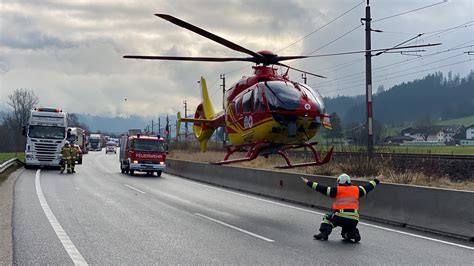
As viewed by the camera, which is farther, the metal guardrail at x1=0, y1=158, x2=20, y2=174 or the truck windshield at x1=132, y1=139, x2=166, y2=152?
the truck windshield at x1=132, y1=139, x2=166, y2=152

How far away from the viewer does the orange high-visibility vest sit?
1030 centimetres

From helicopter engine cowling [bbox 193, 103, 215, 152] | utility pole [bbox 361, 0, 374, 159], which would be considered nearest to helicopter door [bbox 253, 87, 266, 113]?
helicopter engine cowling [bbox 193, 103, 215, 152]

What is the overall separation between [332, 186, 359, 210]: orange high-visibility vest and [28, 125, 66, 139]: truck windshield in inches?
1033

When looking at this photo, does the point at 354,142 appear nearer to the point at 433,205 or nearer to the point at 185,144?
the point at 433,205

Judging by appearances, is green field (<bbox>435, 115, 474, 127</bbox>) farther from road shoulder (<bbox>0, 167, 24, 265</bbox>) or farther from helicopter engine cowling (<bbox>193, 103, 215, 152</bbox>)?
road shoulder (<bbox>0, 167, 24, 265</bbox>)

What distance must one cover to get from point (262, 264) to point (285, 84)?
290 inches

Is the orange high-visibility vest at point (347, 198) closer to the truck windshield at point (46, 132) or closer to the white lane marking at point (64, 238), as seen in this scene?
the white lane marking at point (64, 238)

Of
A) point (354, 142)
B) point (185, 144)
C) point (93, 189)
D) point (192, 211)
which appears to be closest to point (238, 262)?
point (192, 211)

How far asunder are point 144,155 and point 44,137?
249 inches

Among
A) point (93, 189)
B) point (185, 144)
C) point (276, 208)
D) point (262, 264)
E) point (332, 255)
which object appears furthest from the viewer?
point (185, 144)

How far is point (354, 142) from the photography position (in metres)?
27.9

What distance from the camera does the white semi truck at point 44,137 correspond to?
32.5 meters

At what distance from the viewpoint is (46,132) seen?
109 feet

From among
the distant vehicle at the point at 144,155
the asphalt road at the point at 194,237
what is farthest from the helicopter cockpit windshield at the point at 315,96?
the distant vehicle at the point at 144,155
